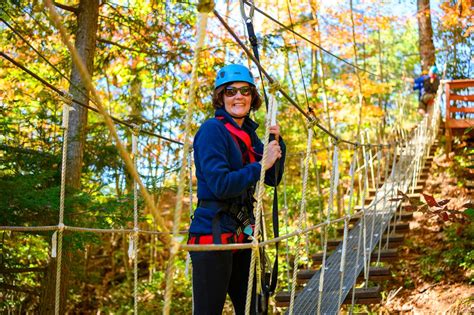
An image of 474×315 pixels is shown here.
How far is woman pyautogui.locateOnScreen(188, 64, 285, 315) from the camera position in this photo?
1.57 metres

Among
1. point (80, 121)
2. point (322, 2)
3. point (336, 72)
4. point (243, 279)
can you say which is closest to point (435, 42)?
point (336, 72)

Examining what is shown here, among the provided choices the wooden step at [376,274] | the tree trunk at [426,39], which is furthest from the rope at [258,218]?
the tree trunk at [426,39]

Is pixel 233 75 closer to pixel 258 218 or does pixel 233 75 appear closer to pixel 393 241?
pixel 258 218

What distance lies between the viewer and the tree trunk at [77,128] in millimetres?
3625

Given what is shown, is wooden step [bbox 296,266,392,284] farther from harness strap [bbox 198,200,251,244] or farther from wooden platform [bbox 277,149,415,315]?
harness strap [bbox 198,200,251,244]

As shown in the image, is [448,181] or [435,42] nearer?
[448,181]

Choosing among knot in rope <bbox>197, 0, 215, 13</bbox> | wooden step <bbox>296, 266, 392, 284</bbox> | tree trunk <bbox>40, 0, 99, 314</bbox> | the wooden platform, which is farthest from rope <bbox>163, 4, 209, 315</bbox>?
tree trunk <bbox>40, 0, 99, 314</bbox>

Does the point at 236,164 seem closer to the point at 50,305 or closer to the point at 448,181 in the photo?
the point at 50,305

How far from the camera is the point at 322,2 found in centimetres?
721

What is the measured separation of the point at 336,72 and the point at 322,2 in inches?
178

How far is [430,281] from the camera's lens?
5113 mm

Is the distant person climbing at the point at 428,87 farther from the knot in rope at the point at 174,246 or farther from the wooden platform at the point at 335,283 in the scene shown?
the knot in rope at the point at 174,246

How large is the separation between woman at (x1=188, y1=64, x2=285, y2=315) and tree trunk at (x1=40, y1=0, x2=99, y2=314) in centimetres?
212

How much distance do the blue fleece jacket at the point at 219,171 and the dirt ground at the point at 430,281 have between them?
282cm
